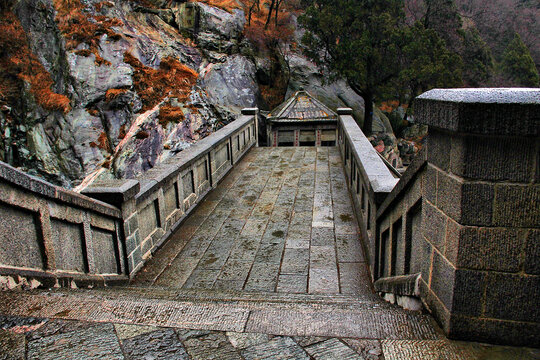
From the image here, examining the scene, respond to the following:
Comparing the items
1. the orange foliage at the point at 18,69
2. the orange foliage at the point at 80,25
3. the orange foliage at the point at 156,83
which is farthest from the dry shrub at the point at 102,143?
the orange foliage at the point at 80,25

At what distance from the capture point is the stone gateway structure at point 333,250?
197cm

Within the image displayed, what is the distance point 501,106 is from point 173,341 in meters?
2.09

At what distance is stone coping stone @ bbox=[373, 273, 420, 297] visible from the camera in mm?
2689

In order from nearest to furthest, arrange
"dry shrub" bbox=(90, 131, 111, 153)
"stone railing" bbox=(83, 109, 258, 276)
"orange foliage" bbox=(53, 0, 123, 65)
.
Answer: "stone railing" bbox=(83, 109, 258, 276) → "dry shrub" bbox=(90, 131, 111, 153) → "orange foliage" bbox=(53, 0, 123, 65)

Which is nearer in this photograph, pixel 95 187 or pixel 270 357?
pixel 270 357

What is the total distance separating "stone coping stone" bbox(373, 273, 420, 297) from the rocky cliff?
45.7 feet

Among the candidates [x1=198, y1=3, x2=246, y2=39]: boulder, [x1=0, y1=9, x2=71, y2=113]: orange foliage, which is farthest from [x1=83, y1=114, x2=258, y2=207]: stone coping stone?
[x1=198, y1=3, x2=246, y2=39]: boulder

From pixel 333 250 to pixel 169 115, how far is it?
14.2 metres

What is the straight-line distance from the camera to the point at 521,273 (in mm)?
2023

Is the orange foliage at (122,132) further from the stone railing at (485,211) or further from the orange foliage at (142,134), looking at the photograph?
the stone railing at (485,211)

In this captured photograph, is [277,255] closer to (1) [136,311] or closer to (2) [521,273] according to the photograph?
(1) [136,311]

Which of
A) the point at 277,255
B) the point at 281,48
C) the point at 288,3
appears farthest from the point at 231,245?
the point at 288,3

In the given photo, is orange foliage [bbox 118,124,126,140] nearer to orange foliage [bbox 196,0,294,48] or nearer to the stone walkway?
orange foliage [bbox 196,0,294,48]

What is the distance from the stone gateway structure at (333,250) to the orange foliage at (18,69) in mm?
15493
